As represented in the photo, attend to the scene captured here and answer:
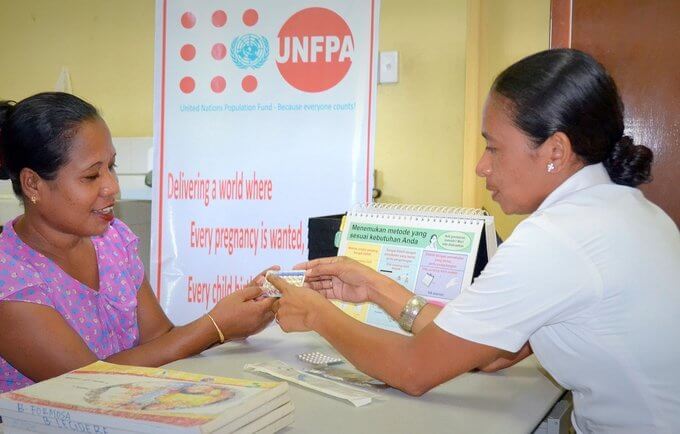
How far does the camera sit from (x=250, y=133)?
272cm

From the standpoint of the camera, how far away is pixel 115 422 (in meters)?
0.96

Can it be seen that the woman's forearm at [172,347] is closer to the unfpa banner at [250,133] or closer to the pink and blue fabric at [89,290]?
the pink and blue fabric at [89,290]

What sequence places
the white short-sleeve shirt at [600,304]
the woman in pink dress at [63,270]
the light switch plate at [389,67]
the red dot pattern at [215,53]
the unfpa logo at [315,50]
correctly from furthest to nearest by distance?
1. the light switch plate at [389,67]
2. the red dot pattern at [215,53]
3. the unfpa logo at [315,50]
4. the woman in pink dress at [63,270]
5. the white short-sleeve shirt at [600,304]

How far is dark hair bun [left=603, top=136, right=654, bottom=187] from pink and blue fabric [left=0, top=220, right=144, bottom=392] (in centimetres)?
119

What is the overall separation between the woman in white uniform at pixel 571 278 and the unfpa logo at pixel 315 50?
1.29 meters

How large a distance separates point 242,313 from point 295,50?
4.41ft

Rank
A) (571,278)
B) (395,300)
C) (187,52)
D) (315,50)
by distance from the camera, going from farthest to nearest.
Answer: (187,52)
(315,50)
(395,300)
(571,278)

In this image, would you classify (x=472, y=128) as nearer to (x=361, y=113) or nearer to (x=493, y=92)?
(x=361, y=113)

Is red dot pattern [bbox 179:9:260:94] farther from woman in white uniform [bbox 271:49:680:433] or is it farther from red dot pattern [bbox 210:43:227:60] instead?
woman in white uniform [bbox 271:49:680:433]

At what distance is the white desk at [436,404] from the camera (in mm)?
1175

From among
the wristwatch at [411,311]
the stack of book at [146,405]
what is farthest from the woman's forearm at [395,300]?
the stack of book at [146,405]

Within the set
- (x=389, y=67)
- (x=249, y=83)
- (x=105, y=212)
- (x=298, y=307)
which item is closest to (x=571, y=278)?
(x=298, y=307)

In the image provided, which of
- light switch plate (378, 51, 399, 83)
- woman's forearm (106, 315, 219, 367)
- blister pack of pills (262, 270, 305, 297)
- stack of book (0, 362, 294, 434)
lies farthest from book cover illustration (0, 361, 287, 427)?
light switch plate (378, 51, 399, 83)

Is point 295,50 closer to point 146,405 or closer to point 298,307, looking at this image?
point 298,307
